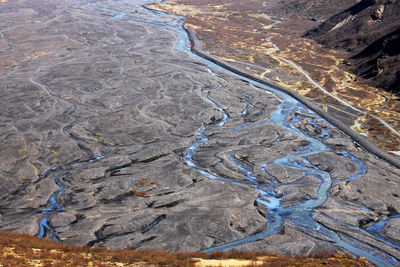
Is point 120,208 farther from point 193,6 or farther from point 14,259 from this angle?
Answer: point 193,6

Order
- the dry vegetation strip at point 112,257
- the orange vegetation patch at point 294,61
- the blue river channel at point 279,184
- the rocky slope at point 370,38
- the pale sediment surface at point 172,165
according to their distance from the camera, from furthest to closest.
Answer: the rocky slope at point 370,38 → the orange vegetation patch at point 294,61 → the pale sediment surface at point 172,165 → the blue river channel at point 279,184 → the dry vegetation strip at point 112,257

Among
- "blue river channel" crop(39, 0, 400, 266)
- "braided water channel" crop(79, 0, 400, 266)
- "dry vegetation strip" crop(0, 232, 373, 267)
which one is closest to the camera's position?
"dry vegetation strip" crop(0, 232, 373, 267)

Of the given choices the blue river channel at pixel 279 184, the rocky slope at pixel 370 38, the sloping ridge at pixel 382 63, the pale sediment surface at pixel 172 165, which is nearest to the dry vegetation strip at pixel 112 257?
the pale sediment surface at pixel 172 165

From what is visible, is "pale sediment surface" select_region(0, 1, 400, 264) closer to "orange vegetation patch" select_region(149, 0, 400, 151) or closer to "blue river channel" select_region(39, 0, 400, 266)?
A: "blue river channel" select_region(39, 0, 400, 266)

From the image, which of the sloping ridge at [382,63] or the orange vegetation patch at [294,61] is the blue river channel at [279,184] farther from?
the sloping ridge at [382,63]

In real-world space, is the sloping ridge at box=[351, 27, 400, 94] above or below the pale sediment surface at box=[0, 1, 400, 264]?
above

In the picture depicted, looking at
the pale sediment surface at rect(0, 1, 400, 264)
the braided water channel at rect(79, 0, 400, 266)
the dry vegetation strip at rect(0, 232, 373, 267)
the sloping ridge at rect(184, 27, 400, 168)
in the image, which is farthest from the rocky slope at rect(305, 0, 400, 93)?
the dry vegetation strip at rect(0, 232, 373, 267)

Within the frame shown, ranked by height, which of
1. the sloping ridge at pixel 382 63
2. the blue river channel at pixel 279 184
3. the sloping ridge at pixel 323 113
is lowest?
the blue river channel at pixel 279 184
